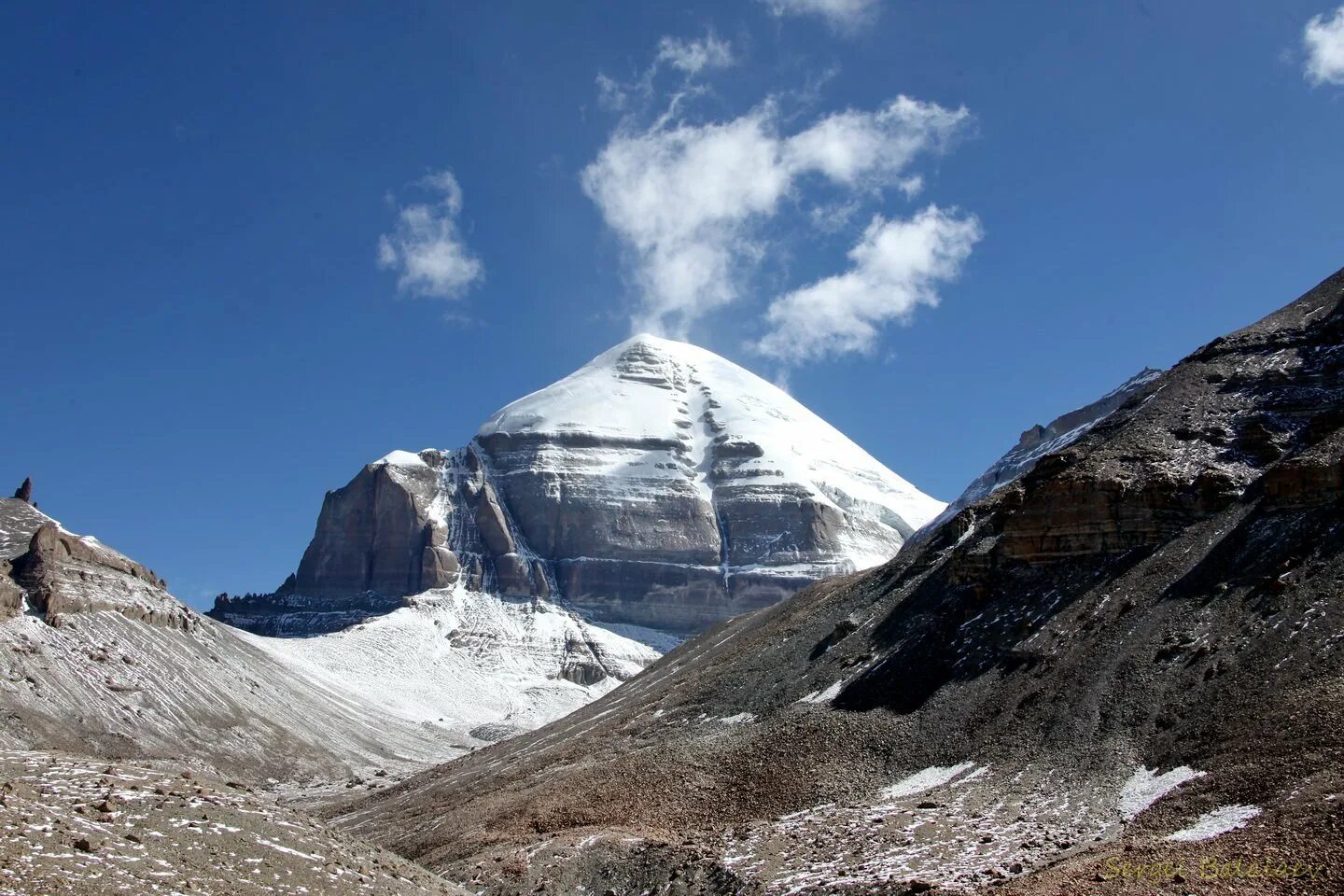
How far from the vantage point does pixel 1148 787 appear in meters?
30.1

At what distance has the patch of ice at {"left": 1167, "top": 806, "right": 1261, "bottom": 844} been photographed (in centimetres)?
2527

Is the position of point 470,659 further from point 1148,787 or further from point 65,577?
point 1148,787

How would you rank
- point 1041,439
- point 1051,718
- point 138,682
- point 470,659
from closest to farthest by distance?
point 1051,718, point 138,682, point 1041,439, point 470,659

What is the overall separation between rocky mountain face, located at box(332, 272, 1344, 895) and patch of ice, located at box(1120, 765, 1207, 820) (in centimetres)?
9

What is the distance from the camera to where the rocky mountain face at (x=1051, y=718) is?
27.7 m

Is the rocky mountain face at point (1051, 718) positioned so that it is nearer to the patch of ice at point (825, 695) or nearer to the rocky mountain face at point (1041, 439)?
the patch of ice at point (825, 695)

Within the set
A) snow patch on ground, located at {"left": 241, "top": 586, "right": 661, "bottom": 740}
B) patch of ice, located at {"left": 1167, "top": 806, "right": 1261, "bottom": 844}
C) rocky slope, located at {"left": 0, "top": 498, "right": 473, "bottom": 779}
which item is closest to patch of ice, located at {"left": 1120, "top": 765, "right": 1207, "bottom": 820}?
patch of ice, located at {"left": 1167, "top": 806, "right": 1261, "bottom": 844}

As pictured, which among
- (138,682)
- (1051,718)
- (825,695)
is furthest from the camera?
(138,682)

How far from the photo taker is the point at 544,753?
60.2m

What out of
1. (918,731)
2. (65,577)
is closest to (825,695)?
(918,731)

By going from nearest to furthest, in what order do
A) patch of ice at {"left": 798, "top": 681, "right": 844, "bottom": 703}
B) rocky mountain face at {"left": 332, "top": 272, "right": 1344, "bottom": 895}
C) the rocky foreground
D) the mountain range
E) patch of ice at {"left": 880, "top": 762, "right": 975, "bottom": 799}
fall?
the rocky foreground, the mountain range, rocky mountain face at {"left": 332, "top": 272, "right": 1344, "bottom": 895}, patch of ice at {"left": 880, "top": 762, "right": 975, "bottom": 799}, patch of ice at {"left": 798, "top": 681, "right": 844, "bottom": 703}

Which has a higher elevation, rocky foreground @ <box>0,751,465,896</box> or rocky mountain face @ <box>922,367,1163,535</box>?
rocky mountain face @ <box>922,367,1163,535</box>

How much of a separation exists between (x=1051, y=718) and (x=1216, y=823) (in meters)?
10.8

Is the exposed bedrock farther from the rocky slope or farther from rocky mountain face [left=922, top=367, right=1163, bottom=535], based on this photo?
rocky mountain face [left=922, top=367, right=1163, bottom=535]
